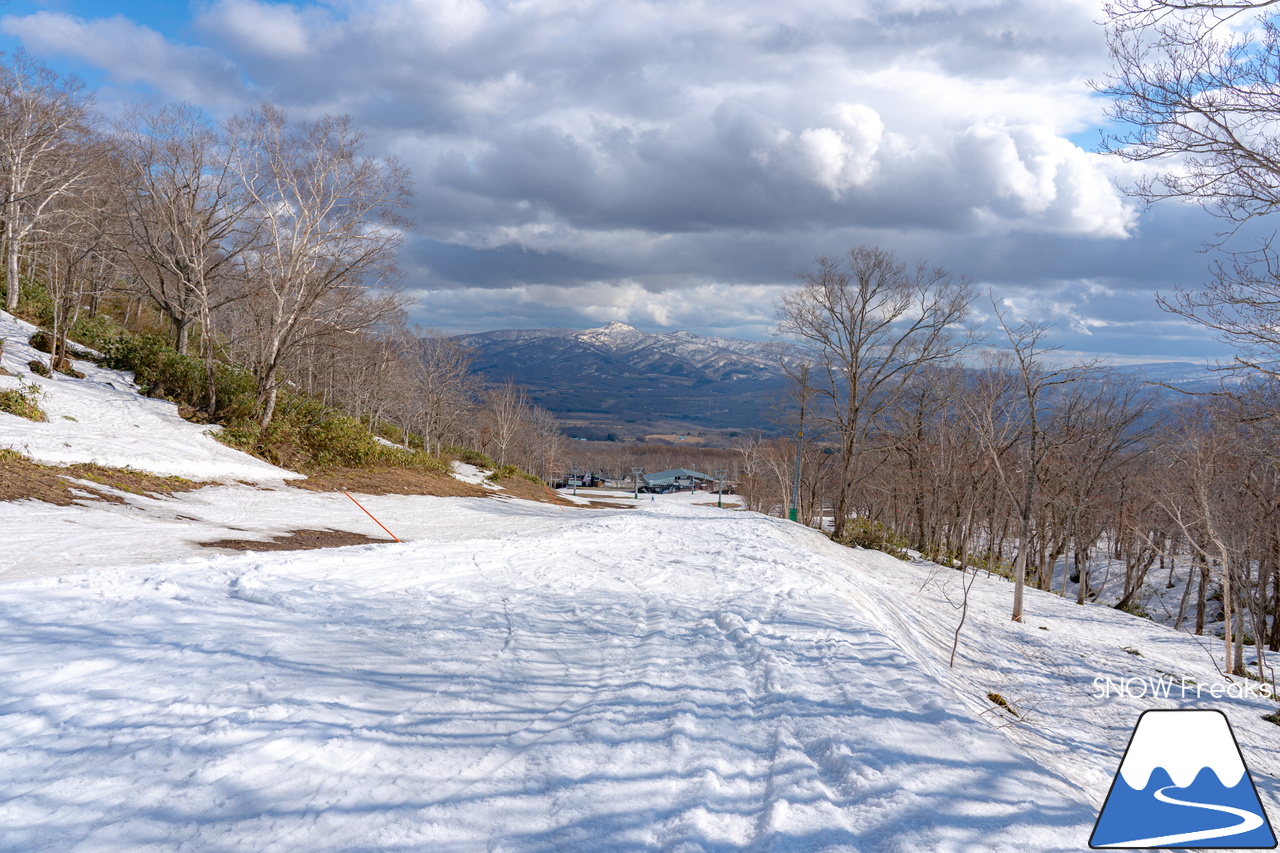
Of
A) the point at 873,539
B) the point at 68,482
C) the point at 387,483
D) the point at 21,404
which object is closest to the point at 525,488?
the point at 387,483

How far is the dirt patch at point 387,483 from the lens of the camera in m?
17.7

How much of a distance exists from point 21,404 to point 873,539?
23827mm

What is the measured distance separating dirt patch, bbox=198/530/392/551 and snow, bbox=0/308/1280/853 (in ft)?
1.91

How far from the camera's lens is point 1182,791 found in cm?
297

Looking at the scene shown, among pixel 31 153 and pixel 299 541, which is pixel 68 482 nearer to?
pixel 299 541

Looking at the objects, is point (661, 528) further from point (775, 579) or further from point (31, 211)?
point (31, 211)

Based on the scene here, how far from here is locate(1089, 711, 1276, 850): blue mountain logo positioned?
9.56 ft

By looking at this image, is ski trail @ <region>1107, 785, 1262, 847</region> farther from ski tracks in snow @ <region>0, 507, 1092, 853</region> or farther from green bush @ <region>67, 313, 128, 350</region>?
green bush @ <region>67, 313, 128, 350</region>

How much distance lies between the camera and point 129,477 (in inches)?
498

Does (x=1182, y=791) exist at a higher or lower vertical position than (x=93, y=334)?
lower

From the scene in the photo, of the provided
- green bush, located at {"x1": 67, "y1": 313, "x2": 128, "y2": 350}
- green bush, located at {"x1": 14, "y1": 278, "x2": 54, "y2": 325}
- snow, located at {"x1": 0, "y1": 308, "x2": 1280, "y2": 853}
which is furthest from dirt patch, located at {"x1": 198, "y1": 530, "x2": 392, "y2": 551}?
green bush, located at {"x1": 14, "y1": 278, "x2": 54, "y2": 325}
